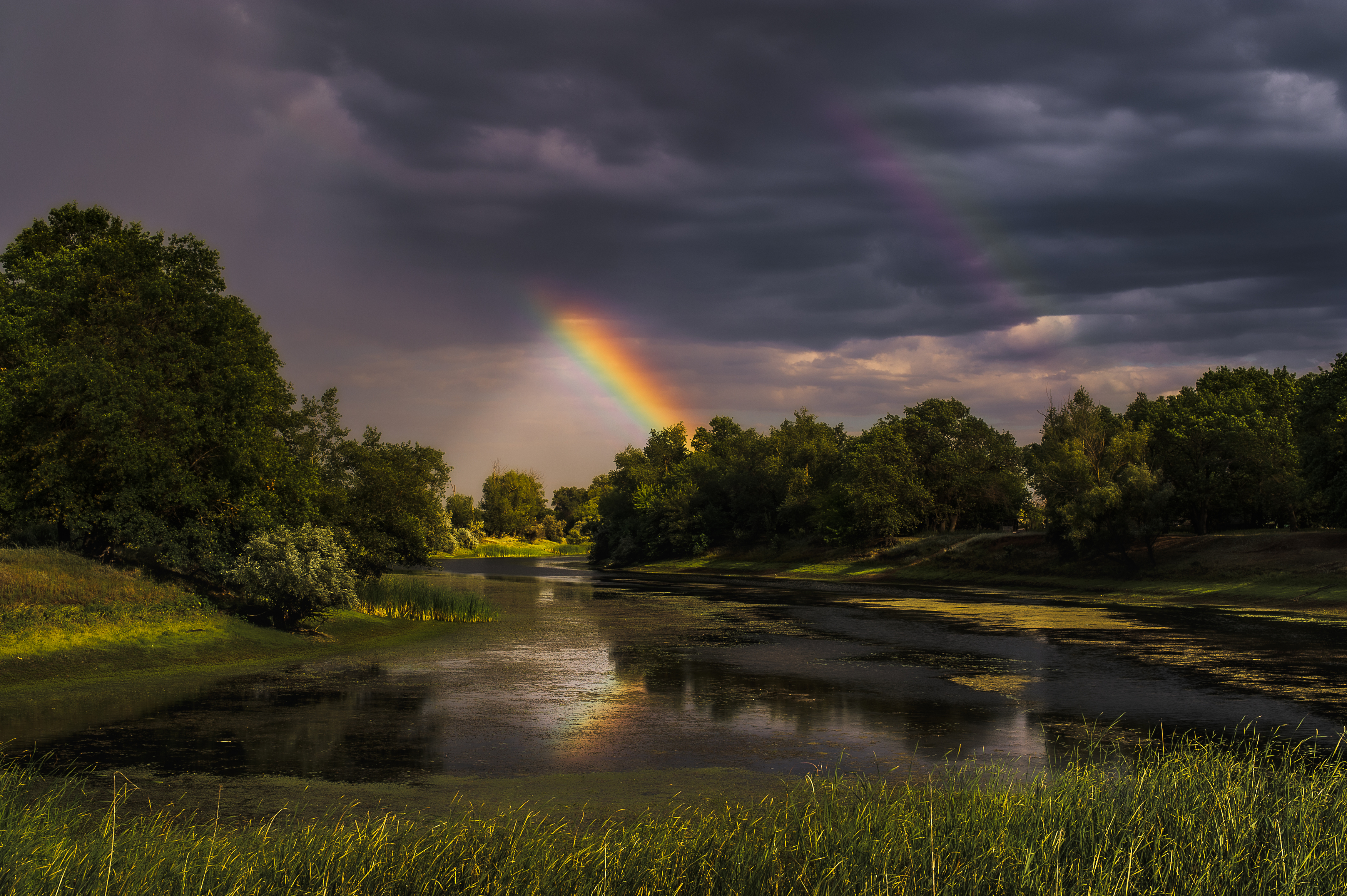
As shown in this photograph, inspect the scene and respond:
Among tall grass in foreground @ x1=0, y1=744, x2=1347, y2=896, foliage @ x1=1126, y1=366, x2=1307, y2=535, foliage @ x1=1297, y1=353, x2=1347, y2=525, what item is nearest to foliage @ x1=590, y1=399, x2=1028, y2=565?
A: foliage @ x1=1126, y1=366, x2=1307, y2=535

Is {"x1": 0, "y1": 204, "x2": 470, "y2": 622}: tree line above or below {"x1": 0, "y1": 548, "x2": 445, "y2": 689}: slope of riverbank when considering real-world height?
above

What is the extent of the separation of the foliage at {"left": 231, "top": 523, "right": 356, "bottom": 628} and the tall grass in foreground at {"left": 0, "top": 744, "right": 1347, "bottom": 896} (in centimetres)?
2169

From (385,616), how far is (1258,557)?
180 feet

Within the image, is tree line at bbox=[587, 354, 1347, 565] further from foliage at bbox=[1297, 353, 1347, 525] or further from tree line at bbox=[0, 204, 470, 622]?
tree line at bbox=[0, 204, 470, 622]

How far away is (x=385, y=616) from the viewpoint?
1702 inches

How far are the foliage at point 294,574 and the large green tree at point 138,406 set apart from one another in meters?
2.19

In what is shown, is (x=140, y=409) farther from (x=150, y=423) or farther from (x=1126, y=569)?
(x=1126, y=569)

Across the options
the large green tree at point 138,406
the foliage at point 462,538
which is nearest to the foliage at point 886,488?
the foliage at point 462,538

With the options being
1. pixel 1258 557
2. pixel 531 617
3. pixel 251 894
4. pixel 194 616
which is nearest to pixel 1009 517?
pixel 1258 557

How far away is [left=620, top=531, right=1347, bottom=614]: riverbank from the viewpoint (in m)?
56.5

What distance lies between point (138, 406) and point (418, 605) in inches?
662

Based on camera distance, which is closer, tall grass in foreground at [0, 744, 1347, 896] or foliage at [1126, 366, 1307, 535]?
tall grass in foreground at [0, 744, 1347, 896]

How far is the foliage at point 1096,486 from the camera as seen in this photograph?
6994cm

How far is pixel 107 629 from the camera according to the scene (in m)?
28.5
